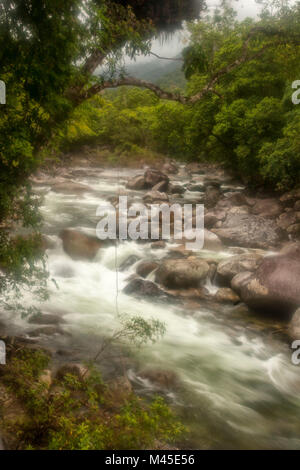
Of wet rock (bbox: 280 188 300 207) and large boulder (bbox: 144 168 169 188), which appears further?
large boulder (bbox: 144 168 169 188)

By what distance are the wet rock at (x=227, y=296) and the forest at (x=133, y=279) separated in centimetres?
6

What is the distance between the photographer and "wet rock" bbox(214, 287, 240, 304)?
8664 mm

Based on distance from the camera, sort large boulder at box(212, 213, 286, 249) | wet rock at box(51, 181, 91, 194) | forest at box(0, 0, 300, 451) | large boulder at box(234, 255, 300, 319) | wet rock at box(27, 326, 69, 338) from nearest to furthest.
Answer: forest at box(0, 0, 300, 451), wet rock at box(27, 326, 69, 338), large boulder at box(234, 255, 300, 319), large boulder at box(212, 213, 286, 249), wet rock at box(51, 181, 91, 194)

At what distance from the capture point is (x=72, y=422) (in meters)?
3.73

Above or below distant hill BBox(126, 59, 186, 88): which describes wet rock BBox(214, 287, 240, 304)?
below

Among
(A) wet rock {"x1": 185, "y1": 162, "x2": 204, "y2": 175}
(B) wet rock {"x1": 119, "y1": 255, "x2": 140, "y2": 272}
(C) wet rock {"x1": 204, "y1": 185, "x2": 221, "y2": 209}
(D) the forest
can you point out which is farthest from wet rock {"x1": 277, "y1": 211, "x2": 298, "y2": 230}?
(A) wet rock {"x1": 185, "y1": 162, "x2": 204, "y2": 175}

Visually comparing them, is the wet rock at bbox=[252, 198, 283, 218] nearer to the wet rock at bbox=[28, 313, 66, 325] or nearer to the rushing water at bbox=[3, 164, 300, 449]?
the rushing water at bbox=[3, 164, 300, 449]

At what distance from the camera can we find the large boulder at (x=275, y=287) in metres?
7.71

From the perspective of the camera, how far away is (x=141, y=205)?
16.7 metres

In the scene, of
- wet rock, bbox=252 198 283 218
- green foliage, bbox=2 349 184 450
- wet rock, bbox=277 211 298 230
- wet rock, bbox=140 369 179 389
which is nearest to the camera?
green foliage, bbox=2 349 184 450

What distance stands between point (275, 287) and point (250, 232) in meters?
5.24

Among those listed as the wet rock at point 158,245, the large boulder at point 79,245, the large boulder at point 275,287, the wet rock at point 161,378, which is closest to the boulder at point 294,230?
the large boulder at point 275,287

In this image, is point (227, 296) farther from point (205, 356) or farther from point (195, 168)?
point (195, 168)

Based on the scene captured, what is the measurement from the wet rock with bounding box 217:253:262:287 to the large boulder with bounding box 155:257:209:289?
0.42 meters
